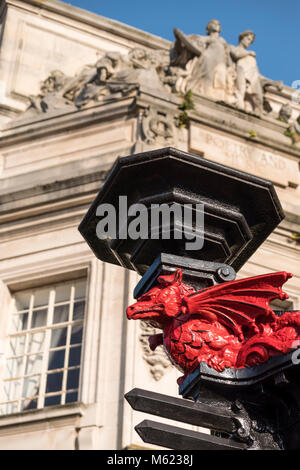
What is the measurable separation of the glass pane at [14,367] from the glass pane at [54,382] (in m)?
0.59

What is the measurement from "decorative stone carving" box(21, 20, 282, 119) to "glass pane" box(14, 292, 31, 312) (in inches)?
147

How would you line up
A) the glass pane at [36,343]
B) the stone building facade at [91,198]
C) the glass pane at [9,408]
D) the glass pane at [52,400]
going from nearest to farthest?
the stone building facade at [91,198], the glass pane at [52,400], the glass pane at [9,408], the glass pane at [36,343]

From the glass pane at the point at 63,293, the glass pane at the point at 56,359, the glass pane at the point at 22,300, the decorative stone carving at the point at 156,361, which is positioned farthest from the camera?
the glass pane at the point at 22,300

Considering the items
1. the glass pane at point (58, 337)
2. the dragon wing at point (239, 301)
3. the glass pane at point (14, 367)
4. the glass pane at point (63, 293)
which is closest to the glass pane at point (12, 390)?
the glass pane at point (14, 367)

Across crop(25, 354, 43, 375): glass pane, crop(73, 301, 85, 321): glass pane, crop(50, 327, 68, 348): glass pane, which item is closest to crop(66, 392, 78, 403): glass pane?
crop(25, 354, 43, 375): glass pane

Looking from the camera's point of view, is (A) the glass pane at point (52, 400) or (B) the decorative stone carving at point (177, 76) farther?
(B) the decorative stone carving at point (177, 76)

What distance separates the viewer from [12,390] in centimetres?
1148

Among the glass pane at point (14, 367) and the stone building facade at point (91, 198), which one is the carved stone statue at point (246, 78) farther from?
the glass pane at point (14, 367)

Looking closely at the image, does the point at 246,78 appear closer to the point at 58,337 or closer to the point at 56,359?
the point at 58,337

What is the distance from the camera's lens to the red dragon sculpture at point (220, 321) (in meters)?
3.19

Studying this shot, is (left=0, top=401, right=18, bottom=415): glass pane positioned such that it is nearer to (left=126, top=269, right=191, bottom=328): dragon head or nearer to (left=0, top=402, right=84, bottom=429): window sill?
(left=0, top=402, right=84, bottom=429): window sill

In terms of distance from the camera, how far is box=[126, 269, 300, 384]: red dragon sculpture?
3.19 meters

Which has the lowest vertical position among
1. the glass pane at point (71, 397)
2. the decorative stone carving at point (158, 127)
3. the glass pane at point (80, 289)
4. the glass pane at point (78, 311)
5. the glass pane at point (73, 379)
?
the glass pane at point (71, 397)

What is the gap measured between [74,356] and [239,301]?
27.1 feet
